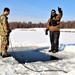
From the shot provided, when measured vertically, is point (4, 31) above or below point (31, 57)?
above

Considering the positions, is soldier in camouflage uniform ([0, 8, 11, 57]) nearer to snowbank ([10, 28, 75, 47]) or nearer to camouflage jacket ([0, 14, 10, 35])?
camouflage jacket ([0, 14, 10, 35])

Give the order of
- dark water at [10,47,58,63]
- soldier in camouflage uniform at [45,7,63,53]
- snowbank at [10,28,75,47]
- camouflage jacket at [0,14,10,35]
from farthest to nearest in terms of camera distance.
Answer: snowbank at [10,28,75,47] < soldier in camouflage uniform at [45,7,63,53] < camouflage jacket at [0,14,10,35] < dark water at [10,47,58,63]

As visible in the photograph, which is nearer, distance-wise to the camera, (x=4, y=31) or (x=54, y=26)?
(x=4, y=31)

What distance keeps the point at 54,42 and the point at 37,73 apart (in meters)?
5.18

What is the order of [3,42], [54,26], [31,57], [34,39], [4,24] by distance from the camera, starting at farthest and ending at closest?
[34,39], [54,26], [31,57], [3,42], [4,24]

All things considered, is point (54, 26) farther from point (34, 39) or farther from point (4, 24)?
point (34, 39)

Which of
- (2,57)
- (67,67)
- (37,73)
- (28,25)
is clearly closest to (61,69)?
(67,67)

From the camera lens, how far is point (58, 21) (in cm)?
1121

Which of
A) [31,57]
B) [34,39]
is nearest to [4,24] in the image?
[31,57]

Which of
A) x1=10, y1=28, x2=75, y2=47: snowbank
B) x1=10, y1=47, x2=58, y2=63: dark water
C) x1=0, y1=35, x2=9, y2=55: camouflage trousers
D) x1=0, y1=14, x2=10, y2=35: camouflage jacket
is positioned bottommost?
x1=10, y1=28, x2=75, y2=47: snowbank

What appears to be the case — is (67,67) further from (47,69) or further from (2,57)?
(2,57)

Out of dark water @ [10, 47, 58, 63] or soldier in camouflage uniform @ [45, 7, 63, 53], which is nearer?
dark water @ [10, 47, 58, 63]

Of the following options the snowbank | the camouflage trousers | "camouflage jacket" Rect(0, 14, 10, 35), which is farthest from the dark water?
the snowbank

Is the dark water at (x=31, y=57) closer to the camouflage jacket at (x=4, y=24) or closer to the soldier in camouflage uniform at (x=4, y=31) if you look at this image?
the soldier in camouflage uniform at (x=4, y=31)
